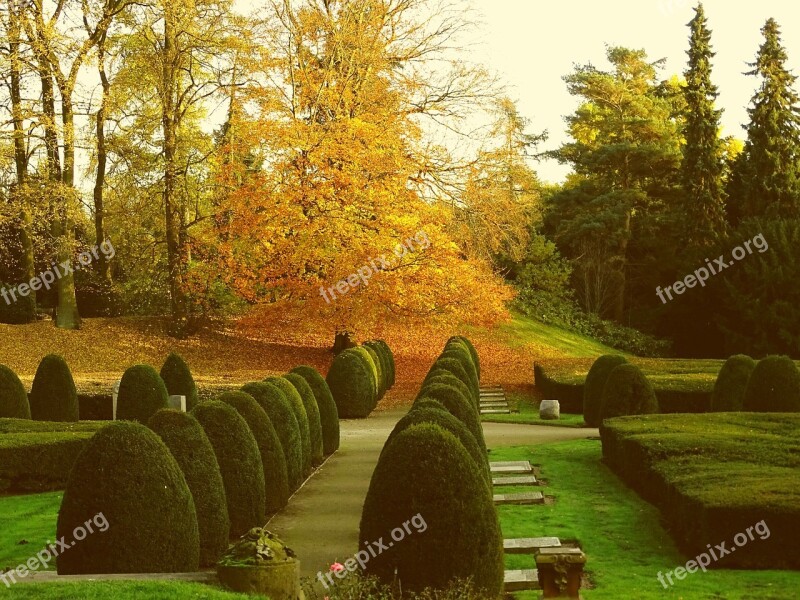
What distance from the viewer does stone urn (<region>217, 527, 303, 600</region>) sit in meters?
6.69

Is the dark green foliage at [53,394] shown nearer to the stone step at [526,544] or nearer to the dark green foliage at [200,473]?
the dark green foliage at [200,473]

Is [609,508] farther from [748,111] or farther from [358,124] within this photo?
[748,111]

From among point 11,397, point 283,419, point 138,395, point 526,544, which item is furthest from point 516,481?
point 11,397

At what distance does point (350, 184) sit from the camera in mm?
27047

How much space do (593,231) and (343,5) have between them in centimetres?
1844

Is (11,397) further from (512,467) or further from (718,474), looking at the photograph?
(718,474)

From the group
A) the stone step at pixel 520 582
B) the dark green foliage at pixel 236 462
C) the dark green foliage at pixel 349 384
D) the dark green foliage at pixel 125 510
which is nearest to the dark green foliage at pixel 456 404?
the dark green foliage at pixel 236 462

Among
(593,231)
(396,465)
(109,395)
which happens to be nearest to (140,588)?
(396,465)

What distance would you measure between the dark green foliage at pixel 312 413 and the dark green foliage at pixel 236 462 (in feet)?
15.1

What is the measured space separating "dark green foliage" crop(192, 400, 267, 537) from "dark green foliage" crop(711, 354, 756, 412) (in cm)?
1188

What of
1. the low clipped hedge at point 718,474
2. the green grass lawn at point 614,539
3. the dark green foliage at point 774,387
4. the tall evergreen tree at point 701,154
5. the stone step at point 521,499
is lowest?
the green grass lawn at point 614,539

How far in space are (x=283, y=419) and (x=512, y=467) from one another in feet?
11.6

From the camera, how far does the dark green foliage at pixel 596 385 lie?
66.5 feet

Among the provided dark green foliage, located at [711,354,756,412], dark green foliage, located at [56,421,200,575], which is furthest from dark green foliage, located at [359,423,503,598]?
dark green foliage, located at [711,354,756,412]
